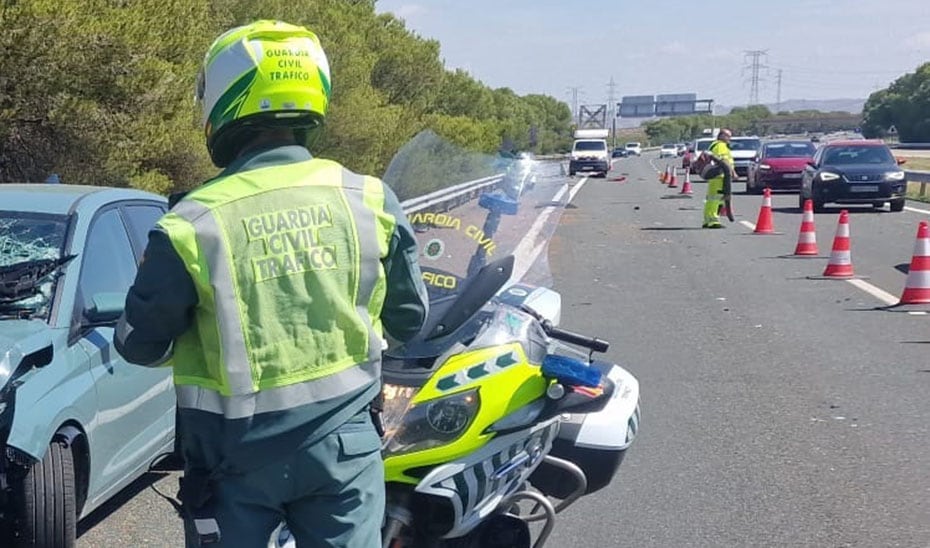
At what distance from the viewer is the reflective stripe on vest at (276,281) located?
2.50 m

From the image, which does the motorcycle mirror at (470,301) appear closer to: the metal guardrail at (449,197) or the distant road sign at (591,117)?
the metal guardrail at (449,197)

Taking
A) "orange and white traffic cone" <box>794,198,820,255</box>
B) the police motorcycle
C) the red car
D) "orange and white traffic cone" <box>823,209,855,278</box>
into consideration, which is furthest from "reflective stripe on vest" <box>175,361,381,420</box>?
the red car

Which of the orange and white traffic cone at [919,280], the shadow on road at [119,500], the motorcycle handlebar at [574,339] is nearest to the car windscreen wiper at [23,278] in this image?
the shadow on road at [119,500]

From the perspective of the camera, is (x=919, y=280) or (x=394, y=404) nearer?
(x=394, y=404)

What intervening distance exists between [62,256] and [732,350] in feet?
19.3

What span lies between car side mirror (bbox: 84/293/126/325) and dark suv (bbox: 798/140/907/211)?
73.5 ft

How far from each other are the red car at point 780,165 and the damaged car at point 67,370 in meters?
29.1

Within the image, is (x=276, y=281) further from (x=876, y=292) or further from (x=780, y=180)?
(x=780, y=180)

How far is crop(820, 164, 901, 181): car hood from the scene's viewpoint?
83.0ft

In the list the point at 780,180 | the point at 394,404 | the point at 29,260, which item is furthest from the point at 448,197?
the point at 780,180

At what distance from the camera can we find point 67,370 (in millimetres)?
4820

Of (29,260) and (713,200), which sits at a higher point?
(29,260)

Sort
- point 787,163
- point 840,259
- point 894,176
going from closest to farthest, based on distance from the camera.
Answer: point 840,259
point 894,176
point 787,163

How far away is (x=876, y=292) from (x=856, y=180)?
1317 cm
